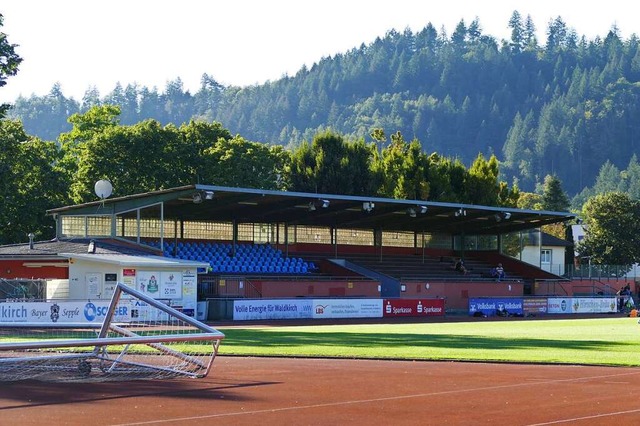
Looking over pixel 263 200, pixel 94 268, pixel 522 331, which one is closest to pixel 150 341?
pixel 522 331

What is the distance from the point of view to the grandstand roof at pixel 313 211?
54562 millimetres

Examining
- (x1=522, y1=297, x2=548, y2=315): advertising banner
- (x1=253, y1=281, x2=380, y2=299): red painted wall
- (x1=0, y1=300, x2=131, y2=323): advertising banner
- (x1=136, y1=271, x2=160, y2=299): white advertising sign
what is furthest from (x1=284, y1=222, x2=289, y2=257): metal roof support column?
(x1=0, y1=300, x2=131, y2=323): advertising banner

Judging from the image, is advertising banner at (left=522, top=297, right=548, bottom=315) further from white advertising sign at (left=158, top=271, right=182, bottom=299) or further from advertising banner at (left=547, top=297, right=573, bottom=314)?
white advertising sign at (left=158, top=271, right=182, bottom=299)

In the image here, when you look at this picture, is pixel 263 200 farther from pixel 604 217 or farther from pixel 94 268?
pixel 604 217

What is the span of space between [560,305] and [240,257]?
19252 millimetres

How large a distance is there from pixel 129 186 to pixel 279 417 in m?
65.1

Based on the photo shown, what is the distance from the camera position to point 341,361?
24.4 metres

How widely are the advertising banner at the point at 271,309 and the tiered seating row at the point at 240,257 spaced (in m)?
6.57

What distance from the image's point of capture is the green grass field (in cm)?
2550

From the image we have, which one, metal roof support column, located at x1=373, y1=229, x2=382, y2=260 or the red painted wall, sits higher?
metal roof support column, located at x1=373, y1=229, x2=382, y2=260

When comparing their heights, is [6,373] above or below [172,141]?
below

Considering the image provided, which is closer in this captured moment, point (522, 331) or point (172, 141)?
point (522, 331)

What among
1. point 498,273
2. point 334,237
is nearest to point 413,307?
point 334,237

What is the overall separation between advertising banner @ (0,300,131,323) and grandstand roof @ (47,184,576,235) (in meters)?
11.9
